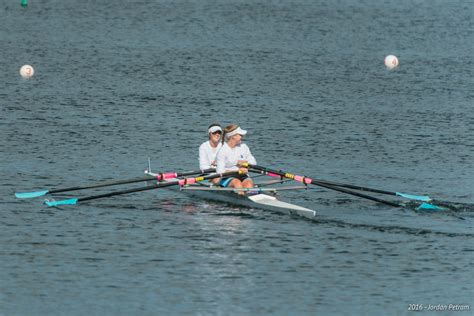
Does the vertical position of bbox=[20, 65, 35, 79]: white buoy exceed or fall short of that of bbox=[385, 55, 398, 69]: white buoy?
it falls short

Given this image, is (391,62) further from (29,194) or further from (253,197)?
(29,194)

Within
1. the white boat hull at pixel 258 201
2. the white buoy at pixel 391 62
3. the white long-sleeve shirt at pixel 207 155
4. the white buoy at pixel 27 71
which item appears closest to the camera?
the white boat hull at pixel 258 201

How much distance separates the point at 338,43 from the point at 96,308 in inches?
2341

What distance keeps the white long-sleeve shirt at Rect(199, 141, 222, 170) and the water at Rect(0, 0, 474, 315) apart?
1.15 metres

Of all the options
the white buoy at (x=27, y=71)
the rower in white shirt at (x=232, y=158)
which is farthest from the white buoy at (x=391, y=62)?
the rower in white shirt at (x=232, y=158)

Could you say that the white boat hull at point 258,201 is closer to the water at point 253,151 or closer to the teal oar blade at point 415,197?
the water at point 253,151

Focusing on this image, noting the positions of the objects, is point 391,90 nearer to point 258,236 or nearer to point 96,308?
point 258,236

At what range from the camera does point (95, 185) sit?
33.2m

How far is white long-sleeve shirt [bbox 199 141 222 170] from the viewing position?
34469mm

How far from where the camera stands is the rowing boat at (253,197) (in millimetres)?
31594

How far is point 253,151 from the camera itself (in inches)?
1705

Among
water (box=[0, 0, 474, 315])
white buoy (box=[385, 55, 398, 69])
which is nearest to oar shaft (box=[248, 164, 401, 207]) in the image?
water (box=[0, 0, 474, 315])

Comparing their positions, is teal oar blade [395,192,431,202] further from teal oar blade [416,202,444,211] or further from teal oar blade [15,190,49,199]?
teal oar blade [15,190,49,199]

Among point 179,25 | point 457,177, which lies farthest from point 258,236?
point 179,25
